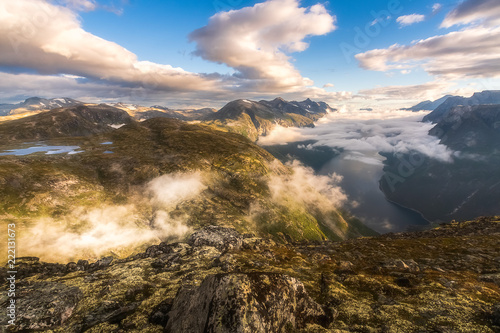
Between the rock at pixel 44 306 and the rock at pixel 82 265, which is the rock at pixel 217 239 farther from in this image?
the rock at pixel 44 306

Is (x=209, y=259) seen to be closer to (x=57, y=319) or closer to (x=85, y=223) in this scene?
(x=57, y=319)

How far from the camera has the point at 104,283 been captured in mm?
26703

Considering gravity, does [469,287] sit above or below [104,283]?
above

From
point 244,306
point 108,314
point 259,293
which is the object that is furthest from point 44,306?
point 259,293

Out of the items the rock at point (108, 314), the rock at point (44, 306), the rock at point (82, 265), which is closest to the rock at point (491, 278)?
the rock at point (108, 314)

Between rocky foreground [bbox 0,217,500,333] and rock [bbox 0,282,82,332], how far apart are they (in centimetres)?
9

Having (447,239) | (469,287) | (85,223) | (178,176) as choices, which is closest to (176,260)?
(469,287)

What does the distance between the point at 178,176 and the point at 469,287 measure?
164328mm

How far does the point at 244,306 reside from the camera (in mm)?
14562

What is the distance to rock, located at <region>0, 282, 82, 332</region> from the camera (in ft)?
59.6

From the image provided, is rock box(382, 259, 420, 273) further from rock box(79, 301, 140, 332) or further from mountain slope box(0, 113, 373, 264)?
mountain slope box(0, 113, 373, 264)

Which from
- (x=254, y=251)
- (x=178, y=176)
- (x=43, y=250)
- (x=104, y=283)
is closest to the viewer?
(x=104, y=283)

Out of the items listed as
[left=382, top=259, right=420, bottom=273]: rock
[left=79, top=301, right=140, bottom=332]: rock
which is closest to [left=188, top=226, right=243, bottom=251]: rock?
[left=79, top=301, right=140, bottom=332]: rock

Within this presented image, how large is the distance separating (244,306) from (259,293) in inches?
79.8
